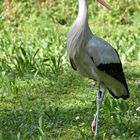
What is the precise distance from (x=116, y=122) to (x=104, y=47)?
795mm

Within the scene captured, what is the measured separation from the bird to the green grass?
1.51 ft

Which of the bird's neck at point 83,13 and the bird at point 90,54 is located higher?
the bird's neck at point 83,13

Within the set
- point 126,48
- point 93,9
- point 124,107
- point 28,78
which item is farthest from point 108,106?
point 93,9

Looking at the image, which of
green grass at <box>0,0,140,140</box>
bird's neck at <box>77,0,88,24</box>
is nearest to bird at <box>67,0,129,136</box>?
bird's neck at <box>77,0,88,24</box>

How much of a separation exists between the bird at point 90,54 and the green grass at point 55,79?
459mm

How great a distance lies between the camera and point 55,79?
8.77m

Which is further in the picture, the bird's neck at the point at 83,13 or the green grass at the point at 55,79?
the green grass at the point at 55,79

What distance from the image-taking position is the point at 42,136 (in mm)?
5680

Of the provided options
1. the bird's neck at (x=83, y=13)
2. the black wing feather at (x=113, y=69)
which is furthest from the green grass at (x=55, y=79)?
the bird's neck at (x=83, y=13)

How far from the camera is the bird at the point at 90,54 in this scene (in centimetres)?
586

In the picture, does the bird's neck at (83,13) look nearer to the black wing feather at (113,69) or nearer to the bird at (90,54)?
the bird at (90,54)

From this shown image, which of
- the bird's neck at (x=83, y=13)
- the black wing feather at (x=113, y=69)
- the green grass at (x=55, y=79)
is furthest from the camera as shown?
the green grass at (x=55, y=79)

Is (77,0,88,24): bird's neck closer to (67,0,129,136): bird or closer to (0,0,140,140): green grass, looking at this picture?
(67,0,129,136): bird

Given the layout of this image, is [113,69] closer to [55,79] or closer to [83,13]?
[83,13]
